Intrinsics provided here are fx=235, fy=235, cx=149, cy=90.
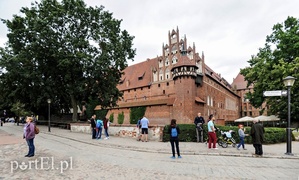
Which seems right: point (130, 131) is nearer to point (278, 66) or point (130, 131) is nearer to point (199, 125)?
point (199, 125)

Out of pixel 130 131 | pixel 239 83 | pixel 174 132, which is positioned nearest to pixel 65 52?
pixel 130 131

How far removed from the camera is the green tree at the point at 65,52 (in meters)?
24.3

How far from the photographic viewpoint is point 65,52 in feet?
81.0

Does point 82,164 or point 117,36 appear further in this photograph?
point 117,36

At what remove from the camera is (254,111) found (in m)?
79.2

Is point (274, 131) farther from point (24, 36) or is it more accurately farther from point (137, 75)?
point (137, 75)

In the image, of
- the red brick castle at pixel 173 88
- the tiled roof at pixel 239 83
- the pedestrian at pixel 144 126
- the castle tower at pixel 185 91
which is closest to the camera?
the pedestrian at pixel 144 126

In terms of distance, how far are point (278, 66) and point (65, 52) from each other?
22330 mm

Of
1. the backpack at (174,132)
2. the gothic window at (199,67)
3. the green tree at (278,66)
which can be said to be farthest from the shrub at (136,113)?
the backpack at (174,132)

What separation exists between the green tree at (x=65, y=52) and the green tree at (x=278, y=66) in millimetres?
15263

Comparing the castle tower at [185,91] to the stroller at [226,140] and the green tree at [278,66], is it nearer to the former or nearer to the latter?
the green tree at [278,66]

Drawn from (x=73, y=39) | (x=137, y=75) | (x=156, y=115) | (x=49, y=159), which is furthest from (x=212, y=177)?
(x=137, y=75)

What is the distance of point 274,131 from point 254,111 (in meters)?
70.6

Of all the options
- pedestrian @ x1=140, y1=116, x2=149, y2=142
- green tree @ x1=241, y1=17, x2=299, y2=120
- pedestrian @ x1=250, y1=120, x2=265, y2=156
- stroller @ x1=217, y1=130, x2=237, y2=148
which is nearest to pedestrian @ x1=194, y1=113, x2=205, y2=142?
stroller @ x1=217, y1=130, x2=237, y2=148
